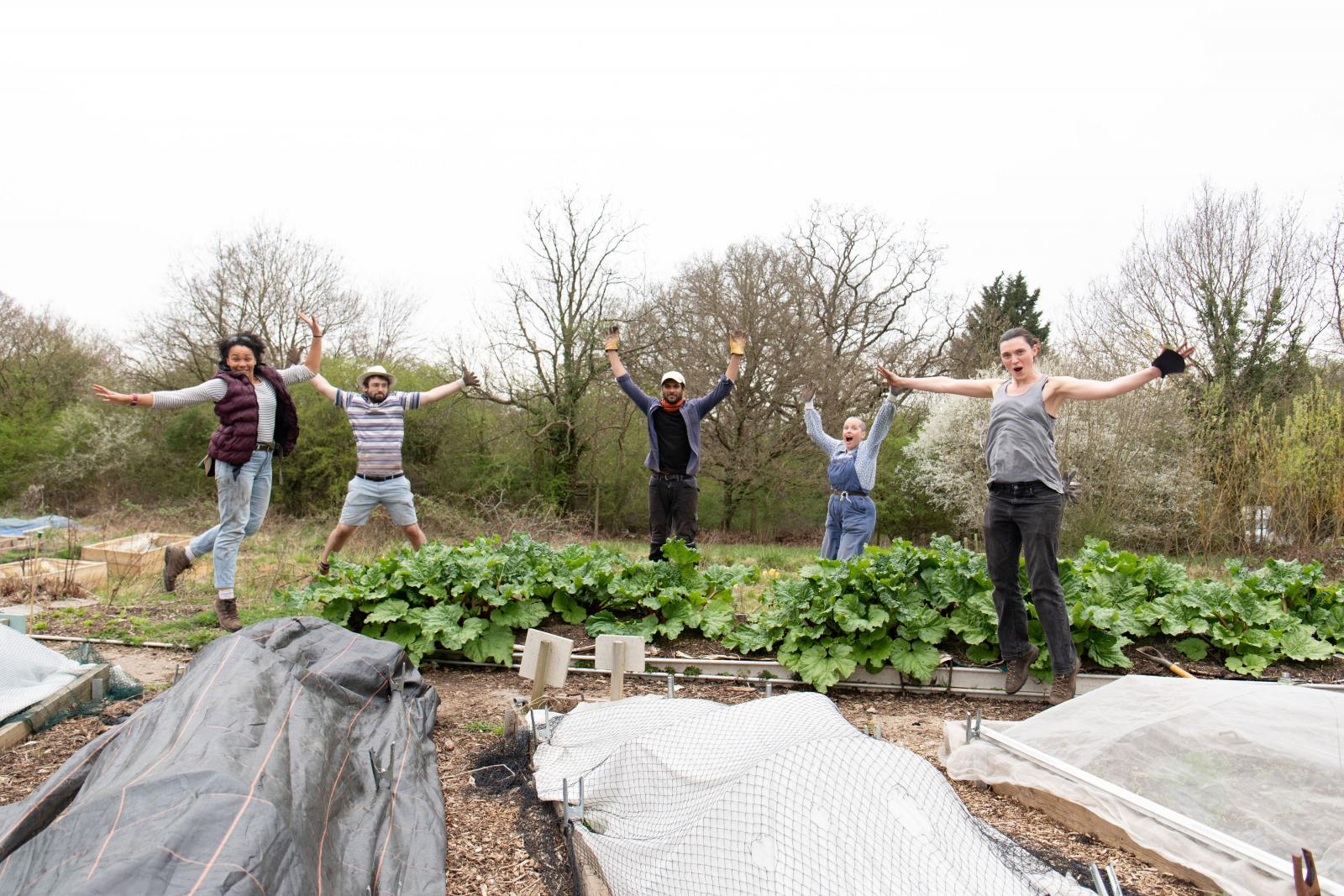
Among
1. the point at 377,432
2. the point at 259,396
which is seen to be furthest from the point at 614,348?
the point at 259,396

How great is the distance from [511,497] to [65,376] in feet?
42.5

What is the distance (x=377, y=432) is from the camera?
5641 millimetres

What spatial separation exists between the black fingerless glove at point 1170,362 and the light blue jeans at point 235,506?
4.96 meters

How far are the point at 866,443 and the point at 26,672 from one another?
5150 millimetres

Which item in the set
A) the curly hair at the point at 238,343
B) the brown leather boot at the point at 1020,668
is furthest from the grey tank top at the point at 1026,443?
the curly hair at the point at 238,343

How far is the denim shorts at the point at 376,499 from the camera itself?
5660 millimetres

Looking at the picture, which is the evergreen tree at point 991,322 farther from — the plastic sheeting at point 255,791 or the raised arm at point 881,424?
the plastic sheeting at point 255,791

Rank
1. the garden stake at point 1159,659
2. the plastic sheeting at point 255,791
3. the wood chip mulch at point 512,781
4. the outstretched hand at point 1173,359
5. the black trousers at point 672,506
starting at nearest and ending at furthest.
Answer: the plastic sheeting at point 255,791 < the wood chip mulch at point 512,781 < the outstretched hand at point 1173,359 < the garden stake at point 1159,659 < the black trousers at point 672,506

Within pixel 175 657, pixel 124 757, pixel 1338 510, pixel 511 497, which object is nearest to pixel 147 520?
pixel 511 497

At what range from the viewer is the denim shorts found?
5.66 m

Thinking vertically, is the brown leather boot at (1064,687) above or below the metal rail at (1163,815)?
above

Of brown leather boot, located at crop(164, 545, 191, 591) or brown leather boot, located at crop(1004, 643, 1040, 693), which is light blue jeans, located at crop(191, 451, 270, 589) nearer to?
brown leather boot, located at crop(164, 545, 191, 591)

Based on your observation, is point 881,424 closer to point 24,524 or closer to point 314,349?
point 314,349

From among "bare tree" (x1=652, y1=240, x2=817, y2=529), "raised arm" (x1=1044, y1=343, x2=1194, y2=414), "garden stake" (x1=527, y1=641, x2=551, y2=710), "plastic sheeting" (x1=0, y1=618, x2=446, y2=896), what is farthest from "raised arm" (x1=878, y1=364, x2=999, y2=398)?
"bare tree" (x1=652, y1=240, x2=817, y2=529)
